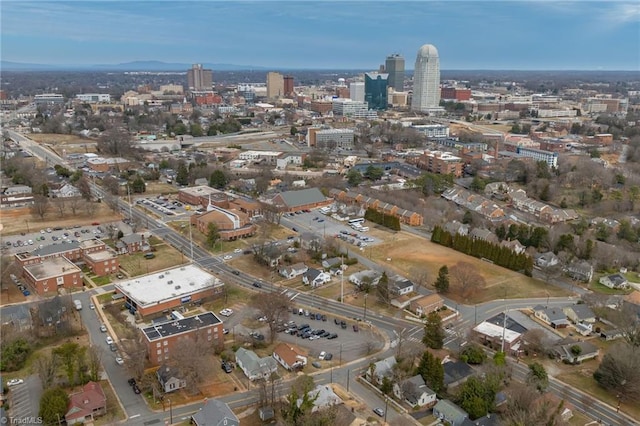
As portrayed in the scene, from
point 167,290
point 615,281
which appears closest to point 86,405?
point 167,290

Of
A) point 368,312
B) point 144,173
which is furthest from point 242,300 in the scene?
point 144,173

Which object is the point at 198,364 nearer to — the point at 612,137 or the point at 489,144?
the point at 489,144

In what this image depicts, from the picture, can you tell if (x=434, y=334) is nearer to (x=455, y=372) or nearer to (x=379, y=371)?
(x=455, y=372)

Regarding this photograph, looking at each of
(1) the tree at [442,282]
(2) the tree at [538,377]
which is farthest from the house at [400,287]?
(2) the tree at [538,377]

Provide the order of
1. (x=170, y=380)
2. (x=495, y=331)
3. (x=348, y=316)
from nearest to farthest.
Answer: (x=170, y=380)
(x=495, y=331)
(x=348, y=316)

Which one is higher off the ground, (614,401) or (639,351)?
(639,351)

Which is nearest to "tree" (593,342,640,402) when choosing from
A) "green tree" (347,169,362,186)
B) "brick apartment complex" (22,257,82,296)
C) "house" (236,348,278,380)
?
"house" (236,348,278,380)
